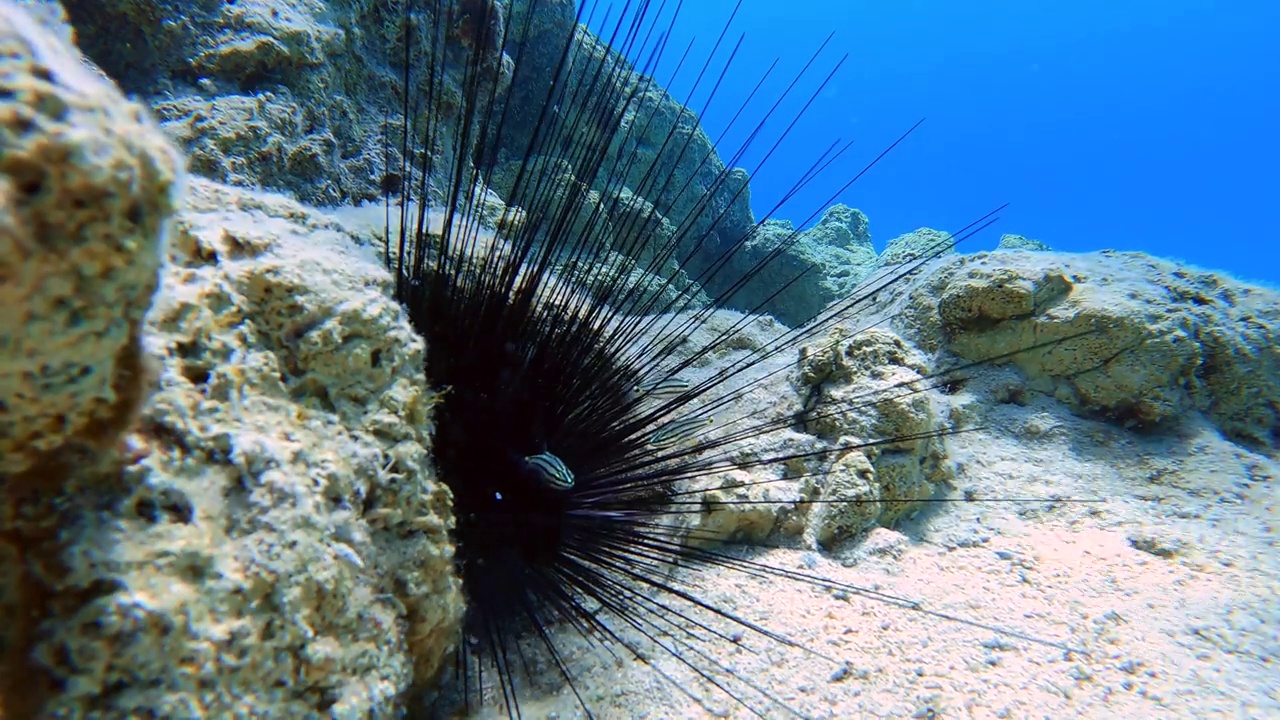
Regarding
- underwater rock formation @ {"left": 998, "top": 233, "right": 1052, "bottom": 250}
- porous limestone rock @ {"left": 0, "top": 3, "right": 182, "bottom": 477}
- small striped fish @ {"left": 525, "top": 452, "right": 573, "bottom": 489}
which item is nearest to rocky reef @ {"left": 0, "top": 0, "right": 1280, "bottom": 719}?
porous limestone rock @ {"left": 0, "top": 3, "right": 182, "bottom": 477}

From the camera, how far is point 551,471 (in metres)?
1.83

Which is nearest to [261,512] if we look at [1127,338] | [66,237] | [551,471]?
[66,237]

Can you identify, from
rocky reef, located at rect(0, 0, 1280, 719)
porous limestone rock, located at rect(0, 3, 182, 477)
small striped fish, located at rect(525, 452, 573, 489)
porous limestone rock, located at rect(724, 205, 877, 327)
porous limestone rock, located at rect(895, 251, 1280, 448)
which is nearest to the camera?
porous limestone rock, located at rect(0, 3, 182, 477)

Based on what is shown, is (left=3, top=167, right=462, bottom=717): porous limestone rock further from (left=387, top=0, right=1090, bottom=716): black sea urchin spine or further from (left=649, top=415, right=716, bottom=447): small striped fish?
(left=649, top=415, right=716, bottom=447): small striped fish

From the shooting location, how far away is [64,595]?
30.6 inches

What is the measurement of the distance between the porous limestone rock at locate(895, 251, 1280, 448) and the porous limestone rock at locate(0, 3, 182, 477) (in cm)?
391

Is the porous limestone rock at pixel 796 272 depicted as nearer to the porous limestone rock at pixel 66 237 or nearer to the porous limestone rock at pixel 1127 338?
the porous limestone rock at pixel 1127 338

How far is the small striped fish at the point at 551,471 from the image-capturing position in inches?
71.7

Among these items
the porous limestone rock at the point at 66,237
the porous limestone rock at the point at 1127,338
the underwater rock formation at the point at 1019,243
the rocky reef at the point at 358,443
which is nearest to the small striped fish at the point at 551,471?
the rocky reef at the point at 358,443

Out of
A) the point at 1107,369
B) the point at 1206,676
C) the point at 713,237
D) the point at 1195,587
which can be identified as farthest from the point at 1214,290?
the point at 713,237

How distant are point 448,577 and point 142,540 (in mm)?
720

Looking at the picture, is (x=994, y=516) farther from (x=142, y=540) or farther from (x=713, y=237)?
(x=713, y=237)

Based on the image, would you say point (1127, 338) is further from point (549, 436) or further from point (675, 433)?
point (549, 436)

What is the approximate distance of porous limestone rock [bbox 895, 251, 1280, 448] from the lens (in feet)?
11.0
